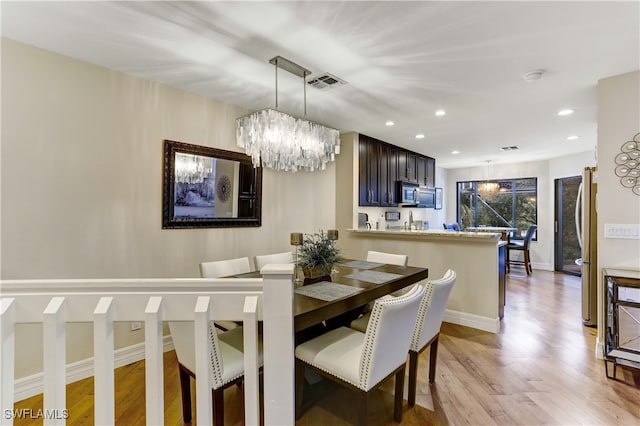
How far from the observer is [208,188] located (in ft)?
10.3

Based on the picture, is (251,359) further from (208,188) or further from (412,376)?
(208,188)

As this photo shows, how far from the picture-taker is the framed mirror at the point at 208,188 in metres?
2.88

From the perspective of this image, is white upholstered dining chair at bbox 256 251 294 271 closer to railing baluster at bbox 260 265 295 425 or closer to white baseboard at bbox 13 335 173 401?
white baseboard at bbox 13 335 173 401

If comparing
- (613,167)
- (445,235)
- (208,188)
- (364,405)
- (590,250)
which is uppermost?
(613,167)

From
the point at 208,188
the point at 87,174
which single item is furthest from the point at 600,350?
the point at 87,174

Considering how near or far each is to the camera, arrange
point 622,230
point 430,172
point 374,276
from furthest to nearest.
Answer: point 430,172 → point 622,230 → point 374,276

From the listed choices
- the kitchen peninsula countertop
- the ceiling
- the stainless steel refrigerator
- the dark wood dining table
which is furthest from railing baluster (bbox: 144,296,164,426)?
the stainless steel refrigerator

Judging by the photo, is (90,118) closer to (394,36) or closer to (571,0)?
(394,36)

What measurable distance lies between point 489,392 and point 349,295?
133 centimetres

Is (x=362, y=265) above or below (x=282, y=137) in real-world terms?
below

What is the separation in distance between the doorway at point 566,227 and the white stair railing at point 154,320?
23.8 ft

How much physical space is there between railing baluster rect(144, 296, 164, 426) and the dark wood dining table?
2.17 feet

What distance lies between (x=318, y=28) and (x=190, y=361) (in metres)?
2.14

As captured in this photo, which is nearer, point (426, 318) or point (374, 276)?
point (426, 318)
